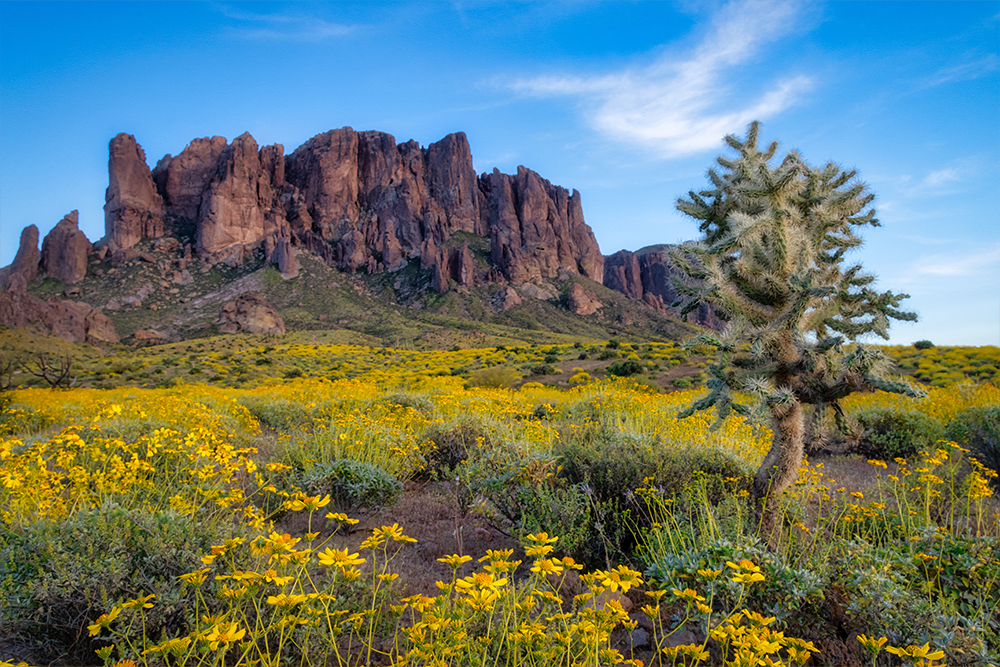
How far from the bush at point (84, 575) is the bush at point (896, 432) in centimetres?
929

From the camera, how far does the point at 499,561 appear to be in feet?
6.97

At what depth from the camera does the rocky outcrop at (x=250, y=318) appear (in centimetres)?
6122

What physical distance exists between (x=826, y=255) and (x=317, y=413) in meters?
8.43

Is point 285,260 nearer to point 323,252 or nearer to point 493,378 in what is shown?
point 323,252

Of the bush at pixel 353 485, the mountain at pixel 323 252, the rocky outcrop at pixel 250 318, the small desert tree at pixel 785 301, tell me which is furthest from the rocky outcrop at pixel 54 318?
the small desert tree at pixel 785 301

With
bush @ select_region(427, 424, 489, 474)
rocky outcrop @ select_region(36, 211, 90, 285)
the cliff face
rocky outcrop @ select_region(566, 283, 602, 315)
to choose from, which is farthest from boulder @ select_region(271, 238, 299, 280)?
bush @ select_region(427, 424, 489, 474)

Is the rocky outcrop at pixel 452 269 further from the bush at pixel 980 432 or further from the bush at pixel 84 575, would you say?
the bush at pixel 84 575

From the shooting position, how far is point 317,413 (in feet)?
30.3

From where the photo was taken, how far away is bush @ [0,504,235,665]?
2.62m

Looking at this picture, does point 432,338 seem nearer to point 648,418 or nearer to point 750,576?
point 648,418

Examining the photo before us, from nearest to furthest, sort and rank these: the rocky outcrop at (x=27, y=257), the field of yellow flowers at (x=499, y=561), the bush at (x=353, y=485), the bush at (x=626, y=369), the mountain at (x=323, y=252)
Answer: the field of yellow flowers at (x=499, y=561) < the bush at (x=353, y=485) < the bush at (x=626, y=369) < the mountain at (x=323, y=252) < the rocky outcrop at (x=27, y=257)

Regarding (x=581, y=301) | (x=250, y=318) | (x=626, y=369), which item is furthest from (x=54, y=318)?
(x=581, y=301)

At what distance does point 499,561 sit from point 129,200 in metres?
132

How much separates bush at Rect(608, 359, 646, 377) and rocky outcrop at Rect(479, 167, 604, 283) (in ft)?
287
